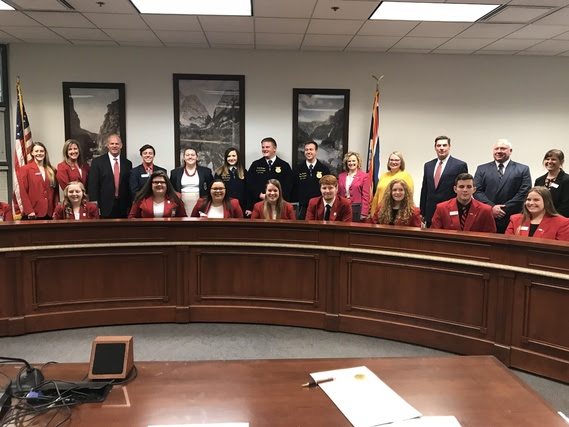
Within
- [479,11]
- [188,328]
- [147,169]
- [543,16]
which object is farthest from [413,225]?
[147,169]

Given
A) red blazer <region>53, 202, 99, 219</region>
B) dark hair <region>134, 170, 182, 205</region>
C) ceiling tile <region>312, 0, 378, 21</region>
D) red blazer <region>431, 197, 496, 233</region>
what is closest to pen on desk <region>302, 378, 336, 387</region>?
red blazer <region>431, 197, 496, 233</region>

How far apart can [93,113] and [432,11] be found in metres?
4.68

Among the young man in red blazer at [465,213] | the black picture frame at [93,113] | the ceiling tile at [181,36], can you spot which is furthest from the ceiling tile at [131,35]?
the young man in red blazer at [465,213]

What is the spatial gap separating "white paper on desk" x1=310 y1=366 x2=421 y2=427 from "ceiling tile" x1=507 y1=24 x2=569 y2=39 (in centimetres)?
534

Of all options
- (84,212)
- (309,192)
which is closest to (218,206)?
(84,212)

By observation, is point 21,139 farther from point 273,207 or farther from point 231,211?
point 273,207

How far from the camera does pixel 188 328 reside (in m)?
4.05

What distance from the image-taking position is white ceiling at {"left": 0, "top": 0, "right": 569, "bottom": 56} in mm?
4723

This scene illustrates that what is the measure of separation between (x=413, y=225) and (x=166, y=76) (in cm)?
433

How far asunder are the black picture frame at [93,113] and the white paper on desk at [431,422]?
243 inches

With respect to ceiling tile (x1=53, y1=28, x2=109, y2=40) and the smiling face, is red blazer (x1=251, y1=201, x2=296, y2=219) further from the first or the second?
ceiling tile (x1=53, y1=28, x2=109, y2=40)

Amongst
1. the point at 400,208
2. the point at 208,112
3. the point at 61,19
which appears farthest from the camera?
the point at 208,112

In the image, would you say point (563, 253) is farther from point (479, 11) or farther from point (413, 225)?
point (479, 11)

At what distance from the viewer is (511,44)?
20.0 feet
